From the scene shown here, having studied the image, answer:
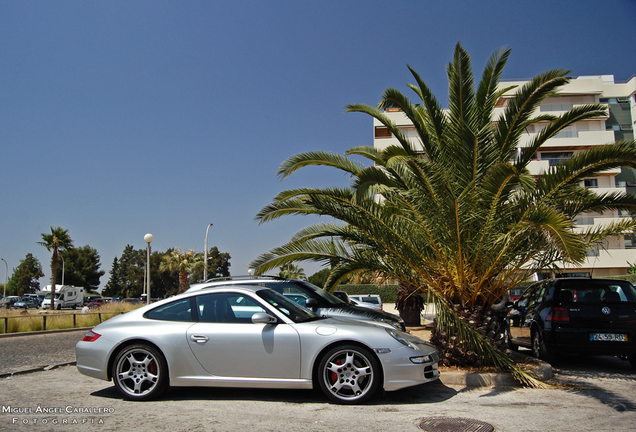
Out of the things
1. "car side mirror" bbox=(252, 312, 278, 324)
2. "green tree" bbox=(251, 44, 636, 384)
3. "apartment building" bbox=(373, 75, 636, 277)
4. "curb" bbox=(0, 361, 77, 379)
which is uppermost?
"apartment building" bbox=(373, 75, 636, 277)

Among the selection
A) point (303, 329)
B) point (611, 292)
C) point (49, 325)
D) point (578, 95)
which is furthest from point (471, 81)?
point (578, 95)

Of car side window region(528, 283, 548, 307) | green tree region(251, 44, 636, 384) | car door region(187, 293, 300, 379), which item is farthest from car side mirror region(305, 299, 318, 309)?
car side window region(528, 283, 548, 307)

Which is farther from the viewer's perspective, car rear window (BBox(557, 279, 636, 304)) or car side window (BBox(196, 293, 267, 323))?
car rear window (BBox(557, 279, 636, 304))

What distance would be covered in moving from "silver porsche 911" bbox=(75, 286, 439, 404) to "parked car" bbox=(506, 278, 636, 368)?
3.39 metres

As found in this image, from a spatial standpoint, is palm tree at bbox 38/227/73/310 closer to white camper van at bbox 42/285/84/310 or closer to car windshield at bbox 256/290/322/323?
white camper van at bbox 42/285/84/310

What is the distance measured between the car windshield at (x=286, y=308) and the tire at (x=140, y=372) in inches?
55.2

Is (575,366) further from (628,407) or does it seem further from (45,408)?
(45,408)

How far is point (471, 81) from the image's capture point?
8180 mm

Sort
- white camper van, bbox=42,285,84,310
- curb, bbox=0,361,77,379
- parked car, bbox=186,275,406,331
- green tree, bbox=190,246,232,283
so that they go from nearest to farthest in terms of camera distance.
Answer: curb, bbox=0,361,77,379 → parked car, bbox=186,275,406,331 → white camper van, bbox=42,285,84,310 → green tree, bbox=190,246,232,283

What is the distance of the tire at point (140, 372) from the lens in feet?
18.8

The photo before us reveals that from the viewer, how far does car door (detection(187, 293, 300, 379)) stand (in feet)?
18.3

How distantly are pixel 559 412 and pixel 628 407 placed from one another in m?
0.95

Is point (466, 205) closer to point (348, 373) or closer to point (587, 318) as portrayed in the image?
point (587, 318)

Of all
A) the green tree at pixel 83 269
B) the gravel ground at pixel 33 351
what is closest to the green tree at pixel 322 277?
the gravel ground at pixel 33 351
